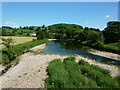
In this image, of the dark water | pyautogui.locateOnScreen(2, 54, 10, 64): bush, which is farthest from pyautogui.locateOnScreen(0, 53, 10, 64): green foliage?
the dark water

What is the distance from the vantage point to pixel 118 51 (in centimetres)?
3856

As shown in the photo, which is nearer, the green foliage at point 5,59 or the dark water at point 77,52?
the green foliage at point 5,59

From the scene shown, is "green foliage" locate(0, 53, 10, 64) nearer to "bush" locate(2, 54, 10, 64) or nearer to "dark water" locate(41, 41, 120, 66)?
"bush" locate(2, 54, 10, 64)

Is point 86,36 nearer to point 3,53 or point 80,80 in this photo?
point 3,53

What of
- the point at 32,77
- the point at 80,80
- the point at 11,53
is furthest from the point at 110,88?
the point at 11,53

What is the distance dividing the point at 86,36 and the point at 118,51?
92.7 ft

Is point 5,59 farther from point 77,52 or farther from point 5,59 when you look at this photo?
point 77,52

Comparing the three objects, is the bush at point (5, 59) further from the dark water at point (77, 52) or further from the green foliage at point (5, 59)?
the dark water at point (77, 52)

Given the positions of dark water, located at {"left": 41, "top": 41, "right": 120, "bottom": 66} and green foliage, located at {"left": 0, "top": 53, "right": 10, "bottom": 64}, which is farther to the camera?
dark water, located at {"left": 41, "top": 41, "right": 120, "bottom": 66}

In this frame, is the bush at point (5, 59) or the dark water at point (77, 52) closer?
the bush at point (5, 59)

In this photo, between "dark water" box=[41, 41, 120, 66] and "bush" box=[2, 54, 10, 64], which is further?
"dark water" box=[41, 41, 120, 66]

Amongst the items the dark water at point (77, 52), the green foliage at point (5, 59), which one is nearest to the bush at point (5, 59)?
the green foliage at point (5, 59)

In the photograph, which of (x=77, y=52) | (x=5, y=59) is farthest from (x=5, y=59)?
(x=77, y=52)

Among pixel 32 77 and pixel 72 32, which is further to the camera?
pixel 72 32
